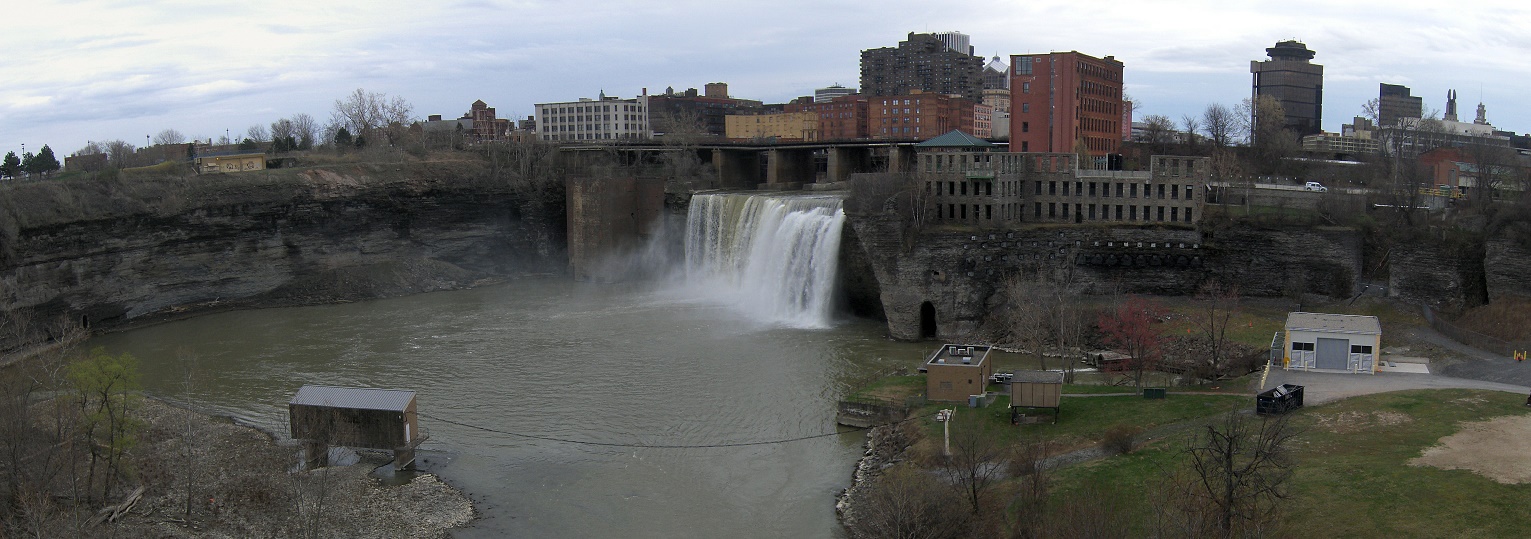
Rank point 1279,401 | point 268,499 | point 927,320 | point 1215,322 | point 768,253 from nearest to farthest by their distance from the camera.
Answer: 1. point 268,499
2. point 1279,401
3. point 1215,322
4. point 927,320
5. point 768,253

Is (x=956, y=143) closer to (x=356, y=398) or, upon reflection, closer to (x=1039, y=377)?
(x=1039, y=377)

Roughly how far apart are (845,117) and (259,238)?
251ft

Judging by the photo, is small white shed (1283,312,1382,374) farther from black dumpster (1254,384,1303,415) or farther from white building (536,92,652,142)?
white building (536,92,652,142)

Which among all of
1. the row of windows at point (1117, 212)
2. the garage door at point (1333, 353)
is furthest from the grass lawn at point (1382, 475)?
the row of windows at point (1117, 212)

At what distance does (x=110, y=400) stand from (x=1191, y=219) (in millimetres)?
44849

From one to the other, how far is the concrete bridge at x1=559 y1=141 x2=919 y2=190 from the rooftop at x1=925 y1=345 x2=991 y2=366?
45.6 m

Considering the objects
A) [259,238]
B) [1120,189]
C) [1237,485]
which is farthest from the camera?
[259,238]

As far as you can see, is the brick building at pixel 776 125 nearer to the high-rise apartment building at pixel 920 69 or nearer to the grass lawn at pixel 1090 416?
the high-rise apartment building at pixel 920 69

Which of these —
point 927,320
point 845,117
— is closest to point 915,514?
point 927,320

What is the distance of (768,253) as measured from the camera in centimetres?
6300

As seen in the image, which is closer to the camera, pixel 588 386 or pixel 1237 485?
pixel 1237 485

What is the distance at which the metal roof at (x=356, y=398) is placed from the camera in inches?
1351

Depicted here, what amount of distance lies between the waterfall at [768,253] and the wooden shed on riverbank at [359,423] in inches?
961

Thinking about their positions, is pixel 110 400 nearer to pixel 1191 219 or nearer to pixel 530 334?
pixel 530 334
